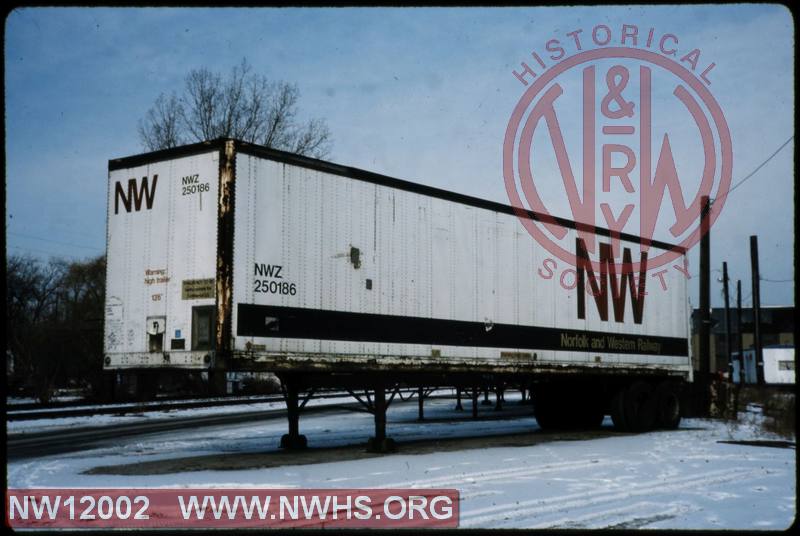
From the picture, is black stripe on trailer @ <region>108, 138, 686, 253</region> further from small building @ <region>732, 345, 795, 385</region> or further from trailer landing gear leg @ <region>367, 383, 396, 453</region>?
small building @ <region>732, 345, 795, 385</region>

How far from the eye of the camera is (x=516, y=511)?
26.4 feet

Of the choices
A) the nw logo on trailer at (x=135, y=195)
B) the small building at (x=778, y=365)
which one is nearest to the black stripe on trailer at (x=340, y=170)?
the nw logo on trailer at (x=135, y=195)

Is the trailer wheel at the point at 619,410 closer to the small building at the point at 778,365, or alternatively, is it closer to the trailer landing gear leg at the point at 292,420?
the trailer landing gear leg at the point at 292,420

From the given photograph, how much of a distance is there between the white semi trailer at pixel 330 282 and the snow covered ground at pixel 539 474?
1.57 metres

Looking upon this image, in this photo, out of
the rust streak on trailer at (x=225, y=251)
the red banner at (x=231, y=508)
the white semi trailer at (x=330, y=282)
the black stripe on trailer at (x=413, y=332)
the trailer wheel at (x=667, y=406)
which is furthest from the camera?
the trailer wheel at (x=667, y=406)

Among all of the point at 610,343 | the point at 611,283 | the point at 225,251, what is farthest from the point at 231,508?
the point at 611,283

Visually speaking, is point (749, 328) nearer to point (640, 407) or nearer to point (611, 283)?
point (640, 407)

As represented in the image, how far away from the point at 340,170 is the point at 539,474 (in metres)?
5.75

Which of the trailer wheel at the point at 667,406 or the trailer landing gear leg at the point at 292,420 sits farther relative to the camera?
the trailer wheel at the point at 667,406

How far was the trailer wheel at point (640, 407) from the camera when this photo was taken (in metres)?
19.1

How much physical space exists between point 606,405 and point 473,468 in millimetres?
8793

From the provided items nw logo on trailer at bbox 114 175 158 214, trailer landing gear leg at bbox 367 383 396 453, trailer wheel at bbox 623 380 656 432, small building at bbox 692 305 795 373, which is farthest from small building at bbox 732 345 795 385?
nw logo on trailer at bbox 114 175 158 214

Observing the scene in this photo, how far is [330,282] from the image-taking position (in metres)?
12.6

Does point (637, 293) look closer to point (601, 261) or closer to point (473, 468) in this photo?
point (601, 261)
